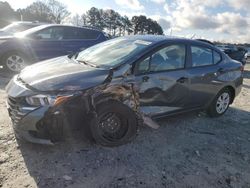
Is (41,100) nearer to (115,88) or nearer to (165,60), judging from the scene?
(115,88)

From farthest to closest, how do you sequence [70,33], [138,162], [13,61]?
1. [70,33]
2. [13,61]
3. [138,162]

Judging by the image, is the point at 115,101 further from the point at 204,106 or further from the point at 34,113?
the point at 204,106

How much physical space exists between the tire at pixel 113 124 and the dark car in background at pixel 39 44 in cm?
534

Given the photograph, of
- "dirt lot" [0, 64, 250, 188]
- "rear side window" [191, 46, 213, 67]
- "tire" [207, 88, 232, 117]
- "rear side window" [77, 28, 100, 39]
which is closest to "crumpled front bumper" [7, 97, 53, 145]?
A: "dirt lot" [0, 64, 250, 188]

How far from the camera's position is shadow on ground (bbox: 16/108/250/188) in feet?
11.1

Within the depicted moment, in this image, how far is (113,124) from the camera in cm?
409

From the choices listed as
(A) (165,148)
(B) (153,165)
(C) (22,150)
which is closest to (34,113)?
(C) (22,150)

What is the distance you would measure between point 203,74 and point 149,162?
2.09 meters

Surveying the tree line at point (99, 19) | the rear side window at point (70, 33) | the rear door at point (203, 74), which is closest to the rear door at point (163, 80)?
the rear door at point (203, 74)

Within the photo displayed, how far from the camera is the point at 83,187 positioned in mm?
3168

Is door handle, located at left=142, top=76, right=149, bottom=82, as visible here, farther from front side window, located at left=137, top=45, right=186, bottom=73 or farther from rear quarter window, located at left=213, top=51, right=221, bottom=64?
rear quarter window, located at left=213, top=51, right=221, bottom=64

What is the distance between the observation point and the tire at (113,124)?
388 cm

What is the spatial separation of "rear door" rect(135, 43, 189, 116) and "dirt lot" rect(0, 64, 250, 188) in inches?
18.9

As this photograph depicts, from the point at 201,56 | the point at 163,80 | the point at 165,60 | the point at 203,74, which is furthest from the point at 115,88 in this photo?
the point at 201,56
